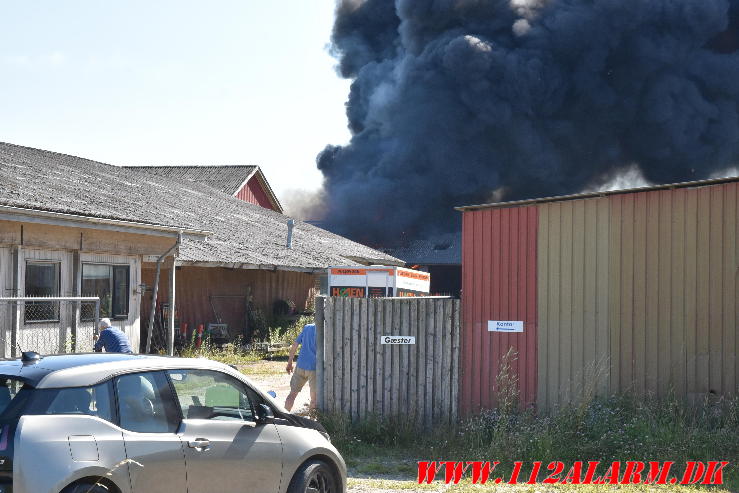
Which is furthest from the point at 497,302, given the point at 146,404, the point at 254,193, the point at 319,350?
the point at 254,193

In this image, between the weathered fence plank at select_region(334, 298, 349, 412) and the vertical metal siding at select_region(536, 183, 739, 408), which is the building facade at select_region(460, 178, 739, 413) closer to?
the vertical metal siding at select_region(536, 183, 739, 408)

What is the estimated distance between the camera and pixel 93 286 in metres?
16.1

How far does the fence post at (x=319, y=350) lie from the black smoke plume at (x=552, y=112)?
141ft

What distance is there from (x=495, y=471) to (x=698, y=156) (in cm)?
5075

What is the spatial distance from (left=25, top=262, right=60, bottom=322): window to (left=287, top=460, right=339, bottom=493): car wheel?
29.0 ft

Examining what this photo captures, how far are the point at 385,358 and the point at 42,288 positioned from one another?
6210 mm

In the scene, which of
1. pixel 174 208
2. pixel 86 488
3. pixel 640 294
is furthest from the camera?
pixel 174 208

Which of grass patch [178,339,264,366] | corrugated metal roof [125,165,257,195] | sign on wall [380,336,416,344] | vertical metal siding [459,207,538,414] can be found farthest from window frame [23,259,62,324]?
corrugated metal roof [125,165,257,195]

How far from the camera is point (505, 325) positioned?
1192 cm

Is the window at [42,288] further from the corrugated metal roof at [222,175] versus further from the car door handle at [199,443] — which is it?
the corrugated metal roof at [222,175]

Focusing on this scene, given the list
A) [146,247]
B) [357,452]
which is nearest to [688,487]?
[357,452]

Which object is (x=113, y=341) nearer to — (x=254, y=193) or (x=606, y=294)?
(x=606, y=294)

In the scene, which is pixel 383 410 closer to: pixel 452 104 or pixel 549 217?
pixel 549 217

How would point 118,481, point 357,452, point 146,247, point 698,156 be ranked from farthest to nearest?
point 698,156 → point 146,247 → point 357,452 → point 118,481
